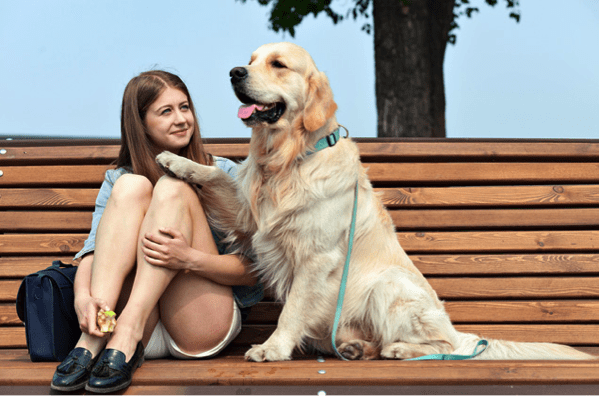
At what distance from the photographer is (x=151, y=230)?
199 centimetres

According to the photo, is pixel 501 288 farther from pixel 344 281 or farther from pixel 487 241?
pixel 344 281

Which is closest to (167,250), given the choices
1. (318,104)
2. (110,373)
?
(110,373)

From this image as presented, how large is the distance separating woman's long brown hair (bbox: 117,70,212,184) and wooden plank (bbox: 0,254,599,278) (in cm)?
81

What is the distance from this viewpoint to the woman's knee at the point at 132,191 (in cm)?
203

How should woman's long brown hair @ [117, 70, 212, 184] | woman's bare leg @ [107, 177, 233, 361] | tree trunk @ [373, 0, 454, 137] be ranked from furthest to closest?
1. tree trunk @ [373, 0, 454, 137]
2. woman's long brown hair @ [117, 70, 212, 184]
3. woman's bare leg @ [107, 177, 233, 361]

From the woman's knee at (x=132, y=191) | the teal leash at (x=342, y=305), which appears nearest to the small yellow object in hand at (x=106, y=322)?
the woman's knee at (x=132, y=191)

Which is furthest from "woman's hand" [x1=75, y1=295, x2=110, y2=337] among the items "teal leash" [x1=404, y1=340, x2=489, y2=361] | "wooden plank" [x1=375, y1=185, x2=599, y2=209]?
"wooden plank" [x1=375, y1=185, x2=599, y2=209]

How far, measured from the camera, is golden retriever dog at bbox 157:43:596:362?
2.13 metres

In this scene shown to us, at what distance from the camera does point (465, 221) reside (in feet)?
9.12

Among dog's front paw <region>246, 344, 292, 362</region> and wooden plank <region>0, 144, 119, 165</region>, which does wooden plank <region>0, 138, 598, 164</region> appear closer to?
wooden plank <region>0, 144, 119, 165</region>

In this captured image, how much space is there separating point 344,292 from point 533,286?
3.61ft

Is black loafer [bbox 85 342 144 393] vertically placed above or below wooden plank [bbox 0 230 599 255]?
below

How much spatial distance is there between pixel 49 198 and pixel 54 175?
0.38 feet

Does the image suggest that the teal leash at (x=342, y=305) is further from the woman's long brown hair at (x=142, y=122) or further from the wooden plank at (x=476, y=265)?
the woman's long brown hair at (x=142, y=122)
